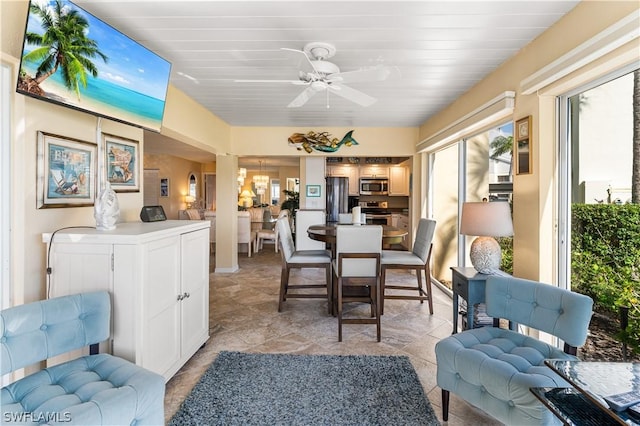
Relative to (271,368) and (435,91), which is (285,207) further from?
(271,368)

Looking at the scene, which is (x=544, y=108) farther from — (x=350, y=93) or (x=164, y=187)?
(x=164, y=187)

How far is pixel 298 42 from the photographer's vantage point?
2.25 m

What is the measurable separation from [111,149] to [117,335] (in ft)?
4.87

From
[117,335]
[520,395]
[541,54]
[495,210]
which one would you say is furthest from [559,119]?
[117,335]

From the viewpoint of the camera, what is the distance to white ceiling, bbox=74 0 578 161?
1.85 meters

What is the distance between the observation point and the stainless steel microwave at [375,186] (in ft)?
24.7

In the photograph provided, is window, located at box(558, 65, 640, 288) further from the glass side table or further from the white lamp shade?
the glass side table

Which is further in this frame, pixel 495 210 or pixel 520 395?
pixel 495 210

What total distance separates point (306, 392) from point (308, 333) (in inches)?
35.8

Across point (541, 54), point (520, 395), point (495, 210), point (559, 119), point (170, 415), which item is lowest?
point (170, 415)

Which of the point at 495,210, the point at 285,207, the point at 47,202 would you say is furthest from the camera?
the point at 285,207

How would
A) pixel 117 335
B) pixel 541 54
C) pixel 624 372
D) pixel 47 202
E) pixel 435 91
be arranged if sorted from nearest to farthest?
pixel 624 372
pixel 117 335
pixel 47 202
pixel 541 54
pixel 435 91

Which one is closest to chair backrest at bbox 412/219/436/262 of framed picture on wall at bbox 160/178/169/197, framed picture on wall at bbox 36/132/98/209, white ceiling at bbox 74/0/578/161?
white ceiling at bbox 74/0/578/161

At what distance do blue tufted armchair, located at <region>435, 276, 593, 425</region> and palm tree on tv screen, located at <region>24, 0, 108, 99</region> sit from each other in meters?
2.57
